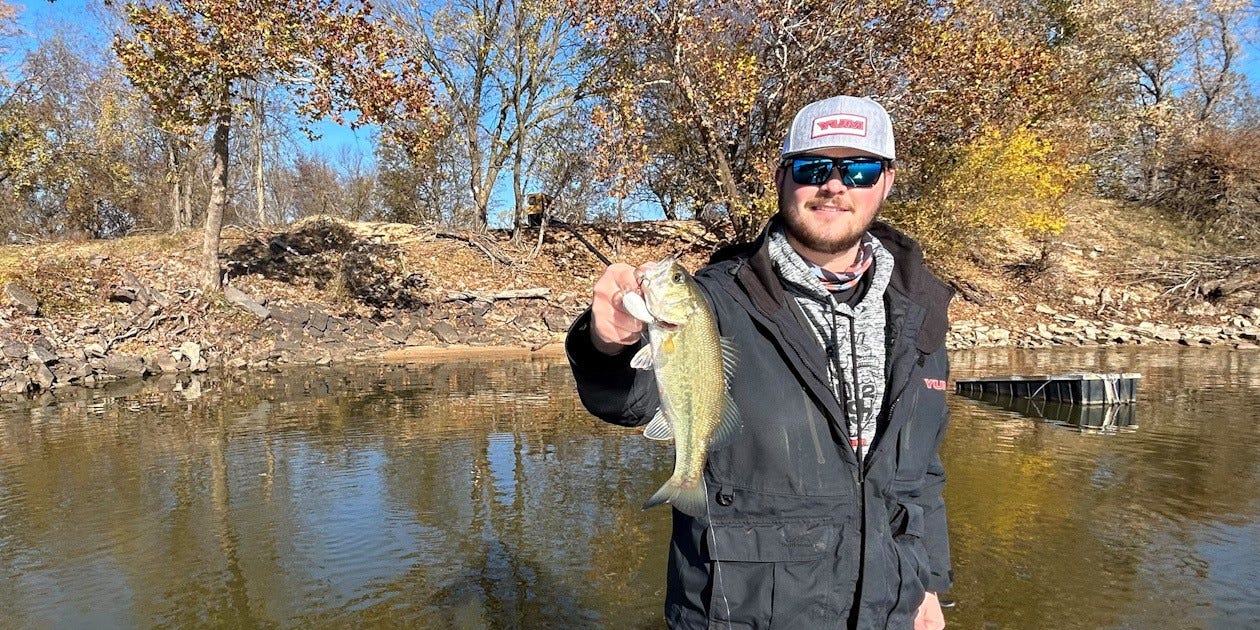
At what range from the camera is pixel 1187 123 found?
3225 cm

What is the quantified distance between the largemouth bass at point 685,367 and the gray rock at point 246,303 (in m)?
20.8

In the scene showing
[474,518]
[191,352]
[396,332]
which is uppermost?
[396,332]

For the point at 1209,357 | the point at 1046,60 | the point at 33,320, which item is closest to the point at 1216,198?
the point at 1209,357

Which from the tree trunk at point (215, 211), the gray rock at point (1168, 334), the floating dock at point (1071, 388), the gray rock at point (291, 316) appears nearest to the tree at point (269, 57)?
the tree trunk at point (215, 211)

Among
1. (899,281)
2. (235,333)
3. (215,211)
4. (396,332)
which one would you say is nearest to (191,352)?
(235,333)

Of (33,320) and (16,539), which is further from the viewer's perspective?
(33,320)

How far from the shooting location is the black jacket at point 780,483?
2.20 meters

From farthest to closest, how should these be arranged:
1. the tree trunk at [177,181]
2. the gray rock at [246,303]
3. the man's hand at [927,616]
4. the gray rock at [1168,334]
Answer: the tree trunk at [177,181], the gray rock at [1168,334], the gray rock at [246,303], the man's hand at [927,616]

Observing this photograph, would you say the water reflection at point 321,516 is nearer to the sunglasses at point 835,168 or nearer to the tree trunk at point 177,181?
the sunglasses at point 835,168

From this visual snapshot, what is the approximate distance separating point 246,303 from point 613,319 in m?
21.3

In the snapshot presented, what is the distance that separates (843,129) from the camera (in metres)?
2.46

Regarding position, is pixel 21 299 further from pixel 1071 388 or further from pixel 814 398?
pixel 1071 388

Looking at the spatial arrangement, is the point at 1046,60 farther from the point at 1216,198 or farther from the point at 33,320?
the point at 33,320

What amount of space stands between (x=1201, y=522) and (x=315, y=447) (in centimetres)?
1096
